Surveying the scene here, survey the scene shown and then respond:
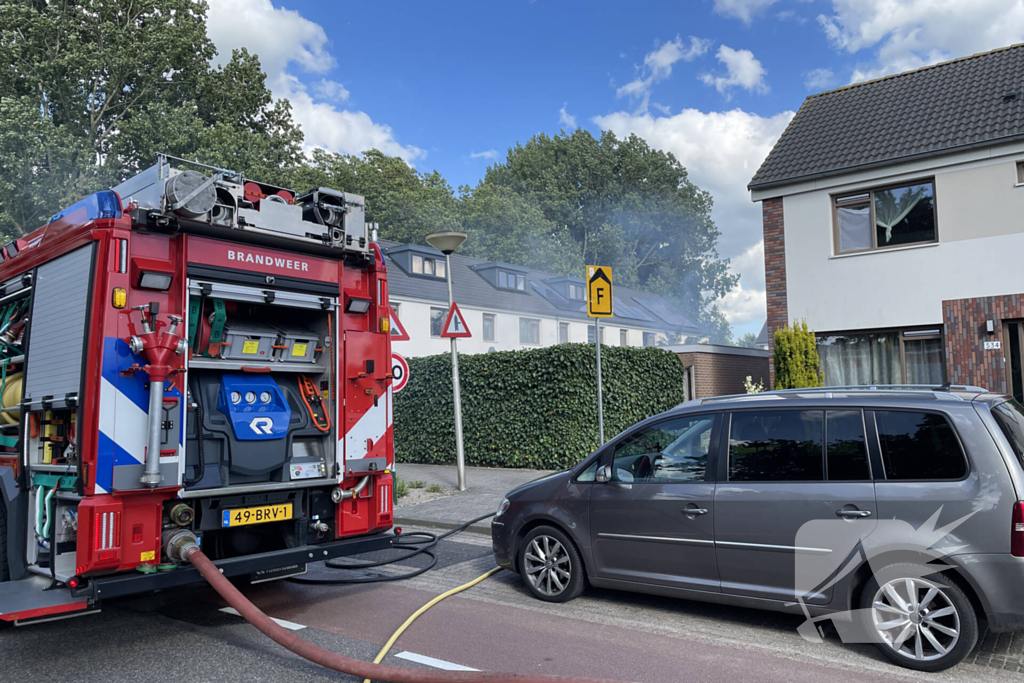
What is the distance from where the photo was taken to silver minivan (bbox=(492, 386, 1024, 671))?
14.3 ft

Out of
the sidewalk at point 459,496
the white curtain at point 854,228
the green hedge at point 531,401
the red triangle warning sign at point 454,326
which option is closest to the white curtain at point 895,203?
the white curtain at point 854,228

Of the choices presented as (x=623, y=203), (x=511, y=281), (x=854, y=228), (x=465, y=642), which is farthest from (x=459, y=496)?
(x=623, y=203)

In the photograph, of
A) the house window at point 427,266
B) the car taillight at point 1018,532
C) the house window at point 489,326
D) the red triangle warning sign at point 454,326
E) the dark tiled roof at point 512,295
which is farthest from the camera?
the house window at point 489,326

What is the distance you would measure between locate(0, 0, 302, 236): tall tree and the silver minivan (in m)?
24.7

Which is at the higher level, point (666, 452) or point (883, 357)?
point (883, 357)

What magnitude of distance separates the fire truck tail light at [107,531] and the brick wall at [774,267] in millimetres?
12961

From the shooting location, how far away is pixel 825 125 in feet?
51.4

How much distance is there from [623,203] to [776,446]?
53800 millimetres

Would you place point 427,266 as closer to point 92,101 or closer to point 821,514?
point 92,101

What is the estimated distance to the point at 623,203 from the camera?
57344 mm

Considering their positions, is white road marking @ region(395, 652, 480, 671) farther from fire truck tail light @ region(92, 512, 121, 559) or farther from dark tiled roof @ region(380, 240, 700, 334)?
dark tiled roof @ region(380, 240, 700, 334)

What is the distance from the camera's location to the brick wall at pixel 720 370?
62.8 feet

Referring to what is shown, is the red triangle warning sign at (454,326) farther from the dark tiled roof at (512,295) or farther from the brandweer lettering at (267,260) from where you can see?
the dark tiled roof at (512,295)

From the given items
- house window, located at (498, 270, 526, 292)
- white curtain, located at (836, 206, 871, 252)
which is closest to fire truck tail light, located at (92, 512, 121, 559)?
white curtain, located at (836, 206, 871, 252)
